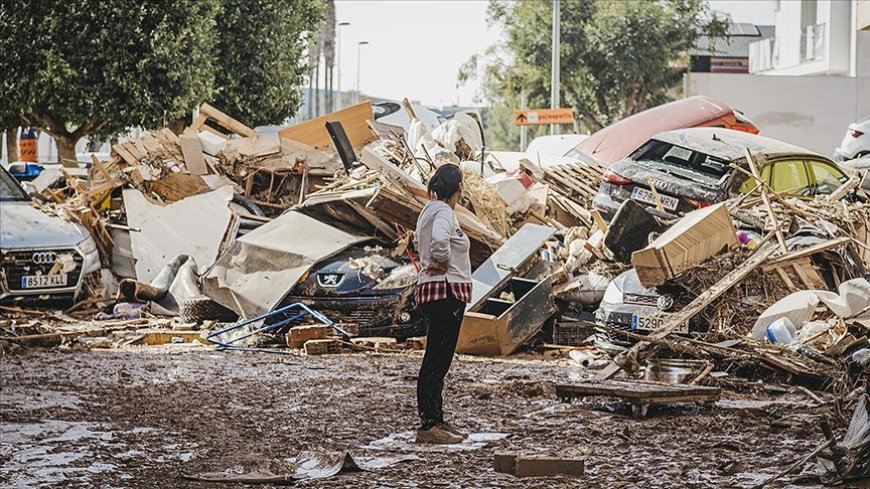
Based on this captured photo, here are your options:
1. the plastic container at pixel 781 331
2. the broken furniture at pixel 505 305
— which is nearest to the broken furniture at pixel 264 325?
the broken furniture at pixel 505 305

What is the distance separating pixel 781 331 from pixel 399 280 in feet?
14.1

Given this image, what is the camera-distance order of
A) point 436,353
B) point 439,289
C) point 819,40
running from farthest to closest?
point 819,40 < point 436,353 < point 439,289

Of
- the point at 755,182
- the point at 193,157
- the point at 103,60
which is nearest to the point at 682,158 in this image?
the point at 755,182

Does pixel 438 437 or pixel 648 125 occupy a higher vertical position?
pixel 648 125

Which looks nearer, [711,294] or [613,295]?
[711,294]

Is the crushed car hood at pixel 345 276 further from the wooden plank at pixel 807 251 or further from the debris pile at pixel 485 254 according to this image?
the wooden plank at pixel 807 251

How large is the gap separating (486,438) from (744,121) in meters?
18.6

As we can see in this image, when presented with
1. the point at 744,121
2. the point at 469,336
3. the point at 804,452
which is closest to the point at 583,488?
the point at 804,452

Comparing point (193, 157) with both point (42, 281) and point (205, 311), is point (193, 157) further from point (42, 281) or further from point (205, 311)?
point (205, 311)

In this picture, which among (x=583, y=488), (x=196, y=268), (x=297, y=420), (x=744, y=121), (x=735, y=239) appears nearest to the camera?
(x=583, y=488)

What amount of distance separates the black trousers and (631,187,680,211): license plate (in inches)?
327

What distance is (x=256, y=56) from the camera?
36250mm

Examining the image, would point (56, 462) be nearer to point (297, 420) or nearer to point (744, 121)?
point (297, 420)

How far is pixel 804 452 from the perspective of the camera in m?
8.35
